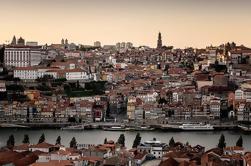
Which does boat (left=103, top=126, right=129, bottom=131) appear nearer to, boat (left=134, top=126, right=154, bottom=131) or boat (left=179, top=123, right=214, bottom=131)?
boat (left=134, top=126, right=154, bottom=131)

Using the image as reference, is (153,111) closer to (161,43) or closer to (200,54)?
(200,54)

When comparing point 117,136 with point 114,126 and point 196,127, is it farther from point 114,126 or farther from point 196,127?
point 196,127

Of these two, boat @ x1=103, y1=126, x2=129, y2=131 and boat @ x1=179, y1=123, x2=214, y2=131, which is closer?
boat @ x1=103, y1=126, x2=129, y2=131

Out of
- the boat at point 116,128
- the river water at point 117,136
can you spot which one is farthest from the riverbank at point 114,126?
the river water at point 117,136

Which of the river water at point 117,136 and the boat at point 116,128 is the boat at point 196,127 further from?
the boat at point 116,128

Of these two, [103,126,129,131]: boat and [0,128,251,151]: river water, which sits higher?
[103,126,129,131]: boat

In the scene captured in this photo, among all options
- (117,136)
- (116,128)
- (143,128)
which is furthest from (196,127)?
(117,136)

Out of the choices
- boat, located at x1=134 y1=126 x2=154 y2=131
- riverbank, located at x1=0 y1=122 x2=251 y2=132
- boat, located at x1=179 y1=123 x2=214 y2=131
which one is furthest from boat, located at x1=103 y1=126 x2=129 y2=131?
boat, located at x1=179 y1=123 x2=214 y2=131

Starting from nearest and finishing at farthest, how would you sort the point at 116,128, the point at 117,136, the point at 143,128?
the point at 117,136 < the point at 116,128 < the point at 143,128
